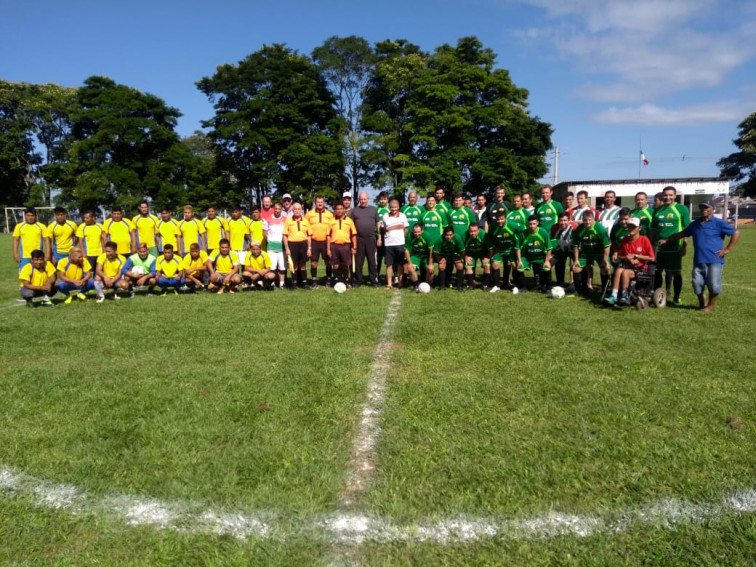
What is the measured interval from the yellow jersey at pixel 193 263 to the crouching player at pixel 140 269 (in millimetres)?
612

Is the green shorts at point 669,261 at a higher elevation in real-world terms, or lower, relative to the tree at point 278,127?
lower

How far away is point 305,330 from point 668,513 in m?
4.30

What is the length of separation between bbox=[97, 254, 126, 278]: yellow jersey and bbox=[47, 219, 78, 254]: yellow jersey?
82 centimetres

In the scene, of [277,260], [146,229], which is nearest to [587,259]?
[277,260]

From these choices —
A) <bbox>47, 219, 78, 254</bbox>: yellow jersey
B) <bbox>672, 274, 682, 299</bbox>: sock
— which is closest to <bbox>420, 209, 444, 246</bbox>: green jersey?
<bbox>672, 274, 682, 299</bbox>: sock

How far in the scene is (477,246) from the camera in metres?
9.18

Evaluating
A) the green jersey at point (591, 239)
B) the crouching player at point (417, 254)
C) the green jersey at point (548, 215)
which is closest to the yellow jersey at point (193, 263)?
the crouching player at point (417, 254)

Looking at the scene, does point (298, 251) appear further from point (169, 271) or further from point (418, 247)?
point (169, 271)

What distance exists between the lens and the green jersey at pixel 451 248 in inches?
357

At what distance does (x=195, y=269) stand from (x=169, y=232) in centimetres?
112


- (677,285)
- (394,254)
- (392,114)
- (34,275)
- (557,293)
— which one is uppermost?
(392,114)

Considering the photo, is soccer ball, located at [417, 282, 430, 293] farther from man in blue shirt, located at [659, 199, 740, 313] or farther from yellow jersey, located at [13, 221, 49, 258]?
yellow jersey, located at [13, 221, 49, 258]

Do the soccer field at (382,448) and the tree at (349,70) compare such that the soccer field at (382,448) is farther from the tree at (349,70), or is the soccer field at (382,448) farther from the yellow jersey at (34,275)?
the tree at (349,70)

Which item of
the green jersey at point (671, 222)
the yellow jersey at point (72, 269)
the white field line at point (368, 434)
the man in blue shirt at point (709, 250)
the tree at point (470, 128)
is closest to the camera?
the white field line at point (368, 434)
